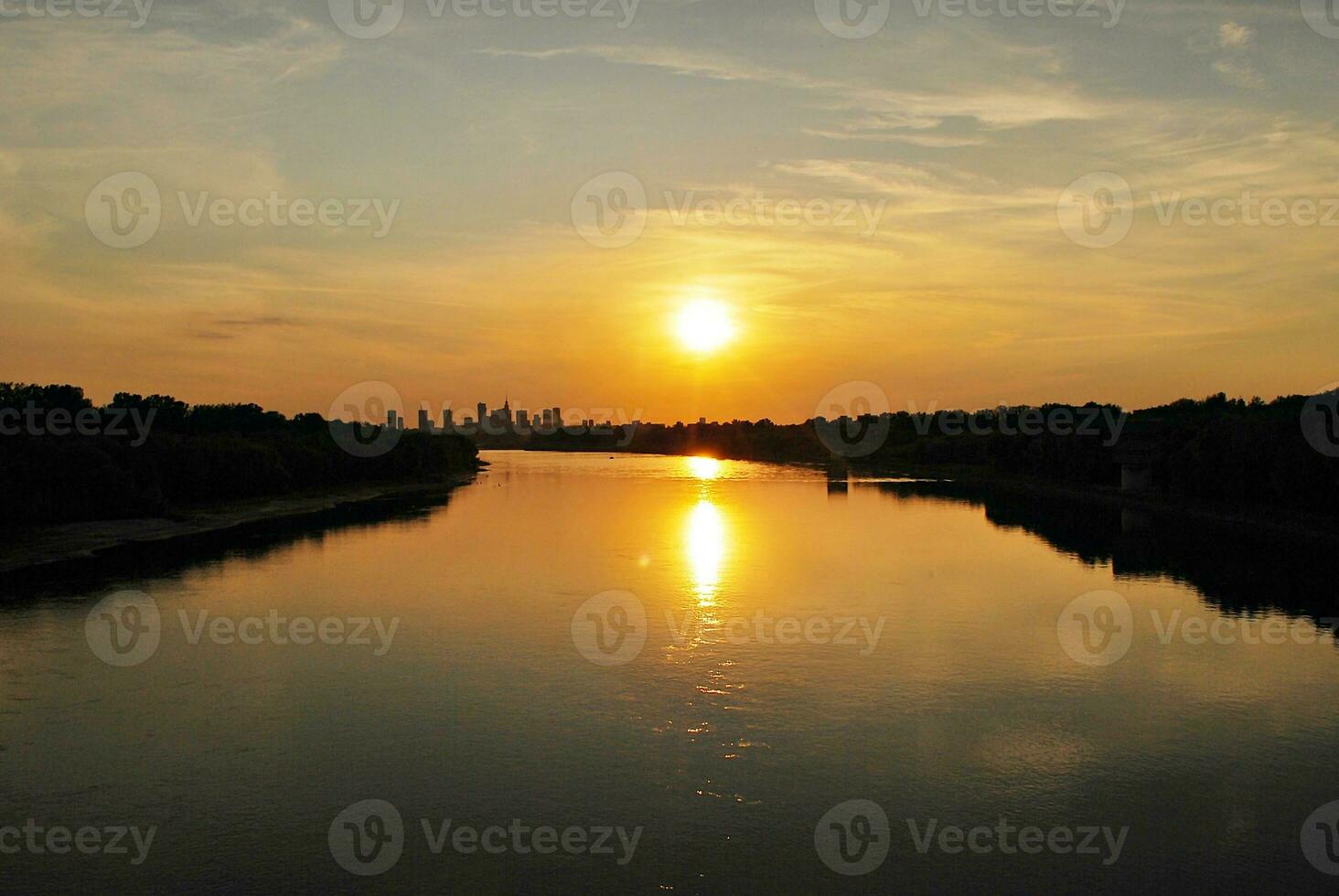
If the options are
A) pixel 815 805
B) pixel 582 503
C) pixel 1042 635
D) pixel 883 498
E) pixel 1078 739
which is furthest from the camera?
pixel 883 498

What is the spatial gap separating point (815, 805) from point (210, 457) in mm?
71632

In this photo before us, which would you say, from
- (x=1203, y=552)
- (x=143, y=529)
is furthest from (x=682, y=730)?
(x=143, y=529)

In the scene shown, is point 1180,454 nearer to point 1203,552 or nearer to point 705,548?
point 1203,552

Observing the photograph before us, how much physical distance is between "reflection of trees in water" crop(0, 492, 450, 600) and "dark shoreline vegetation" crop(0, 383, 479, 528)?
7.10 meters

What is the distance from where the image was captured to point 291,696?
24031 mm

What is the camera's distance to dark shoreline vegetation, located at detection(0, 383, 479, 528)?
2291 inches

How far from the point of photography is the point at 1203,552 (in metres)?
52.7

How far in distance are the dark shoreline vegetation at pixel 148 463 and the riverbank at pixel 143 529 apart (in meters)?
1.46

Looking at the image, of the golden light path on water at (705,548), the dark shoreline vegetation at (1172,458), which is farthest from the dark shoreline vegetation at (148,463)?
the dark shoreline vegetation at (1172,458)

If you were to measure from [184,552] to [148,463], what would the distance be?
1902cm

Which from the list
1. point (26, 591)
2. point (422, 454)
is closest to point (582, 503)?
point (422, 454)

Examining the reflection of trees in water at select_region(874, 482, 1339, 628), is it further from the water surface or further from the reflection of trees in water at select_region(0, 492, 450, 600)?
the reflection of trees in water at select_region(0, 492, 450, 600)

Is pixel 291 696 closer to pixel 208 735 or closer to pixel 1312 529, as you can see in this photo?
pixel 208 735

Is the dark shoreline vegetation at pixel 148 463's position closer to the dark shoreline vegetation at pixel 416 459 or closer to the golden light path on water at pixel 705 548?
the dark shoreline vegetation at pixel 416 459
